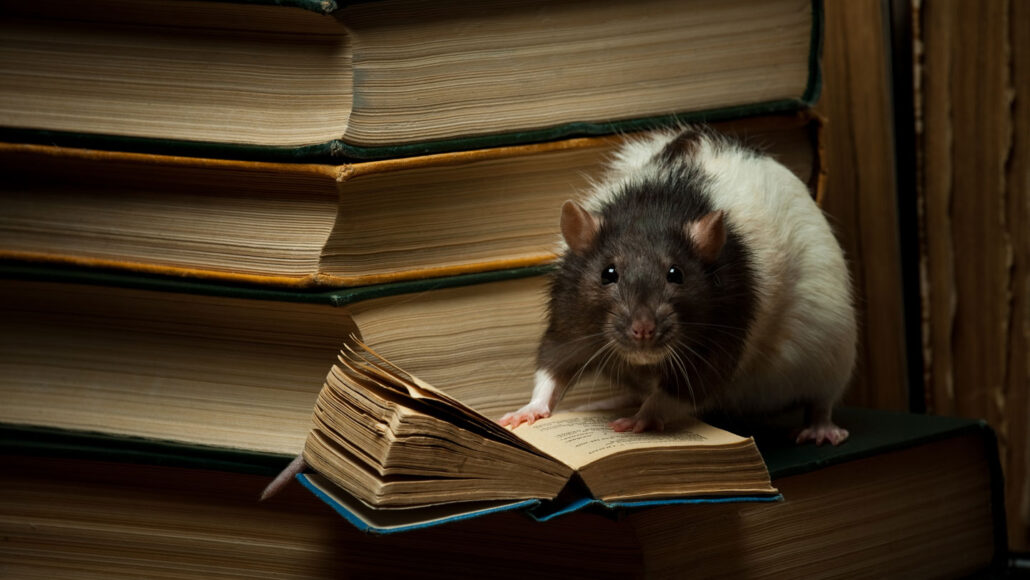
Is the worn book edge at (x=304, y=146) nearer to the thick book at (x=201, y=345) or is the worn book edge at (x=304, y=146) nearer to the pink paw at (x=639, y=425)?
the thick book at (x=201, y=345)

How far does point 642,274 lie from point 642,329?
0.11 m

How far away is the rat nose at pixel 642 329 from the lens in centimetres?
162

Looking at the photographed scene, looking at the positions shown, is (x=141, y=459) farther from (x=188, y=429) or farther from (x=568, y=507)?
(x=568, y=507)

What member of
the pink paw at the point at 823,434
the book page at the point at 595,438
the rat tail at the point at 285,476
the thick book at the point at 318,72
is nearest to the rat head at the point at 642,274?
the book page at the point at 595,438

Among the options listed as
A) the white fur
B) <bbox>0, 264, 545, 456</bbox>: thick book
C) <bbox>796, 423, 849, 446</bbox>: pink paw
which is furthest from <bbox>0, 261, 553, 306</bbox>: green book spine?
<bbox>796, 423, 849, 446</bbox>: pink paw

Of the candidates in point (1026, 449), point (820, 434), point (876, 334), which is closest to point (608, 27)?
point (820, 434)

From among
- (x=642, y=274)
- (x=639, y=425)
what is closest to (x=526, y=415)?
(x=639, y=425)

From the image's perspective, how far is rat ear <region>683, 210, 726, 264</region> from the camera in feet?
5.63

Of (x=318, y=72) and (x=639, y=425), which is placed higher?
(x=318, y=72)

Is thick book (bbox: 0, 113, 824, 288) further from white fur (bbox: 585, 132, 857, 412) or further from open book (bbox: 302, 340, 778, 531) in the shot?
open book (bbox: 302, 340, 778, 531)

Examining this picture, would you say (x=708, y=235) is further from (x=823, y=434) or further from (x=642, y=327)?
(x=823, y=434)

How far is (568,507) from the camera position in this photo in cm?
144

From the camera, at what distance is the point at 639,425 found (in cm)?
169

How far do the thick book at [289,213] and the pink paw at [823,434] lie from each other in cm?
55
